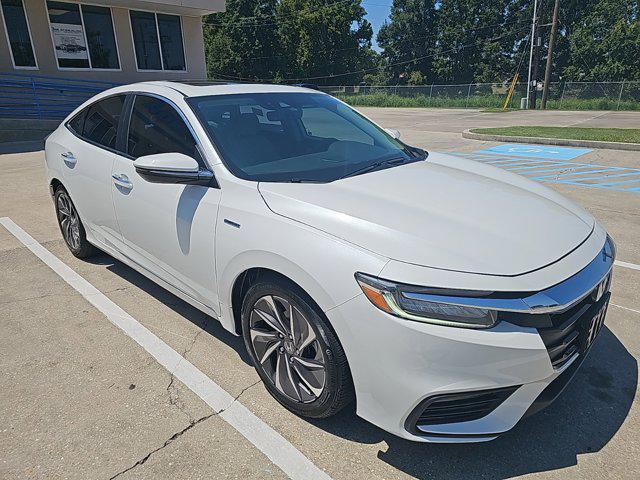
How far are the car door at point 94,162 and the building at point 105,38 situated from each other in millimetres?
14547

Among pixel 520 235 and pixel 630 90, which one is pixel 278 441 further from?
pixel 630 90

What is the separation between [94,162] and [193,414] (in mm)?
2289

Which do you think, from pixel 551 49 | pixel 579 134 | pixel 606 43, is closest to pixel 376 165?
pixel 579 134

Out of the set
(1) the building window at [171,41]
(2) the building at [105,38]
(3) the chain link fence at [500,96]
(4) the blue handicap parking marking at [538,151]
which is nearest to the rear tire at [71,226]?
(4) the blue handicap parking marking at [538,151]

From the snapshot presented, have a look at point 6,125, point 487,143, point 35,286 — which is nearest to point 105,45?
point 6,125

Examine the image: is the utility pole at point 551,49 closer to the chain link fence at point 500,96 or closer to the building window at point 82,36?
the chain link fence at point 500,96

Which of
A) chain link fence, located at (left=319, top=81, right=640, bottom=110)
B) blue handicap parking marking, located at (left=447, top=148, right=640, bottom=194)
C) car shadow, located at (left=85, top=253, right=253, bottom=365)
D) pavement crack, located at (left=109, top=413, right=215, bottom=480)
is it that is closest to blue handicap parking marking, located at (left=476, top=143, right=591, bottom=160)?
blue handicap parking marking, located at (left=447, top=148, right=640, bottom=194)

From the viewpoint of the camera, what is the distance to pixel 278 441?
88.1 inches

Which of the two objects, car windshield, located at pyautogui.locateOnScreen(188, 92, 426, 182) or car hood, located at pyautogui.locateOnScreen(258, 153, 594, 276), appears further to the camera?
car windshield, located at pyautogui.locateOnScreen(188, 92, 426, 182)

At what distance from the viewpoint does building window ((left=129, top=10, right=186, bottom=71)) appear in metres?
17.8

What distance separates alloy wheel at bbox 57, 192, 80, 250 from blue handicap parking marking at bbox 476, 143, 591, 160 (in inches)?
375

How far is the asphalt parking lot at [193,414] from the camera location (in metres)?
2.09

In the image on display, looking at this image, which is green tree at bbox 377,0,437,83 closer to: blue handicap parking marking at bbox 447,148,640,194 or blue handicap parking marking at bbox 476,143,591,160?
blue handicap parking marking at bbox 476,143,591,160

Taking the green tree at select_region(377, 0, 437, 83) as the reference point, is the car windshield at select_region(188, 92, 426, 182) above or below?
below
